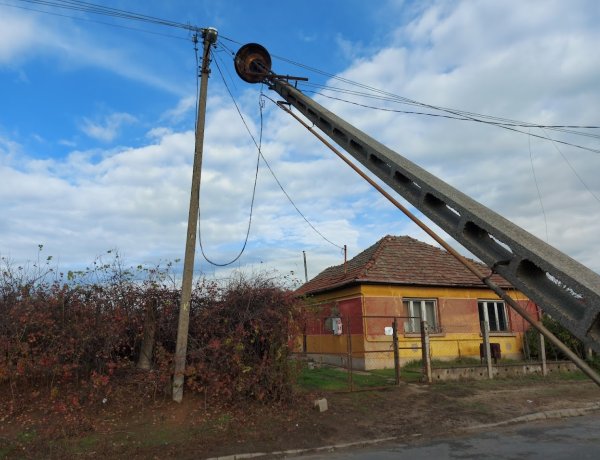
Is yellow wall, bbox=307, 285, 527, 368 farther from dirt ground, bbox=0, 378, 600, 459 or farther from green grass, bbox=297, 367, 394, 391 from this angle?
dirt ground, bbox=0, 378, 600, 459

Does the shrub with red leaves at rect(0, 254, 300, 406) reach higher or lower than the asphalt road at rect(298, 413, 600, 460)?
higher

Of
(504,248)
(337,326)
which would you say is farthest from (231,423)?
(337,326)

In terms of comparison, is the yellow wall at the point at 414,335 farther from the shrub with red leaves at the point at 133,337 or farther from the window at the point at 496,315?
the shrub with red leaves at the point at 133,337

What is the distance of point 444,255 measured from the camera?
2230cm

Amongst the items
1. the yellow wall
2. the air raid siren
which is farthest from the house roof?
the air raid siren

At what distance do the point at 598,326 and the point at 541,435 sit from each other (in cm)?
733

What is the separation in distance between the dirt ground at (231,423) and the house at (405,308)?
540 centimetres

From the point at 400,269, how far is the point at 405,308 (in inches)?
63.8

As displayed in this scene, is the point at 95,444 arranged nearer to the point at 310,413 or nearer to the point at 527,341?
the point at 310,413

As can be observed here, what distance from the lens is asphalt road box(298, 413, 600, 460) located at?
775 cm

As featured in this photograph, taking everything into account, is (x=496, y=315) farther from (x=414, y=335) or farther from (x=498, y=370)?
(x=498, y=370)

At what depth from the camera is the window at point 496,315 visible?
820 inches

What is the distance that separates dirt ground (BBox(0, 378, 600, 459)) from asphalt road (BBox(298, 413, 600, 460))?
1.80 feet

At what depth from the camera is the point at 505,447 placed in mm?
8336
